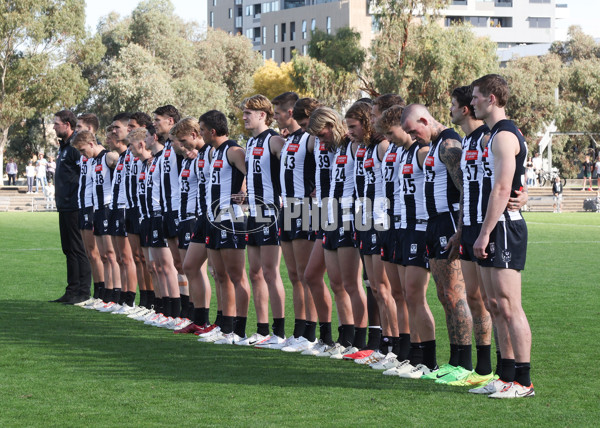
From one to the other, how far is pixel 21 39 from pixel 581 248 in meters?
45.2

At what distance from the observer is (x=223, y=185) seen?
34.1 ft

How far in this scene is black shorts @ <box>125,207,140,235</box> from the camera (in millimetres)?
12777

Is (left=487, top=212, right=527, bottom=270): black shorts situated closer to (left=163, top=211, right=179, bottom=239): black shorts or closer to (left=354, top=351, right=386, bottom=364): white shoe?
(left=354, top=351, right=386, bottom=364): white shoe

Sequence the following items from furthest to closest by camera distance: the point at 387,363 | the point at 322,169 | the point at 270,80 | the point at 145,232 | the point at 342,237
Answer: the point at 270,80, the point at 145,232, the point at 322,169, the point at 342,237, the point at 387,363

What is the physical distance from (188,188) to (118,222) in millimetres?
2393

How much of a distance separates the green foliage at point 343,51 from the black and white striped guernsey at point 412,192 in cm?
5078

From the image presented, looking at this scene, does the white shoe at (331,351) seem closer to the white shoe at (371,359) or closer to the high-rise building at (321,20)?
the white shoe at (371,359)

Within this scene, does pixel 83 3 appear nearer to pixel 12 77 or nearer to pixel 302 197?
pixel 12 77

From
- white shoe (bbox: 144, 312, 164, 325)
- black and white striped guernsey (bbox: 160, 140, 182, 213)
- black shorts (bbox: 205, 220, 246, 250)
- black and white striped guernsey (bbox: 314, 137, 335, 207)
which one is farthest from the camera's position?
white shoe (bbox: 144, 312, 164, 325)

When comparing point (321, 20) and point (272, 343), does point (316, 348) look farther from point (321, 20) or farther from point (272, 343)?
point (321, 20)

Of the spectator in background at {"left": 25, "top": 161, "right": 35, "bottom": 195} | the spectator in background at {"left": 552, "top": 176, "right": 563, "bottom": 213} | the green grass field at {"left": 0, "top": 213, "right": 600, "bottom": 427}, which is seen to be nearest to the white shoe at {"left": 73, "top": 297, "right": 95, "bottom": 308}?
the green grass field at {"left": 0, "top": 213, "right": 600, "bottom": 427}

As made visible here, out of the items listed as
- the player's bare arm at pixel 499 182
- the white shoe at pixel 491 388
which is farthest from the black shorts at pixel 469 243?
the white shoe at pixel 491 388

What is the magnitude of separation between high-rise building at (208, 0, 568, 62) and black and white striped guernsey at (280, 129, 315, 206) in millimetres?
98516

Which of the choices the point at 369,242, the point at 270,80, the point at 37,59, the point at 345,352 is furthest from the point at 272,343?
the point at 270,80
